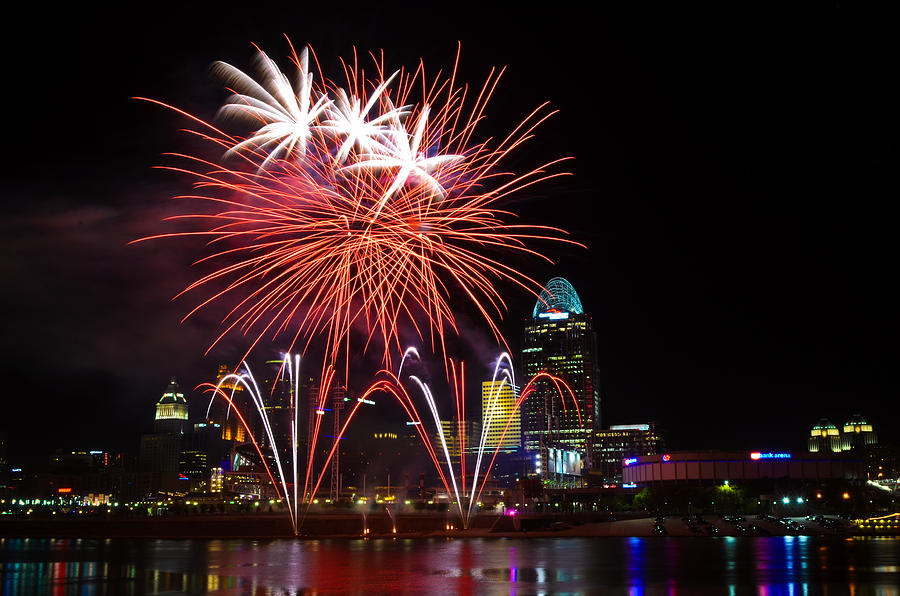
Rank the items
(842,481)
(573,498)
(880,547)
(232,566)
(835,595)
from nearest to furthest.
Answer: (835,595), (232,566), (880,547), (842,481), (573,498)

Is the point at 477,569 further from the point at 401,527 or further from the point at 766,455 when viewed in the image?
the point at 766,455

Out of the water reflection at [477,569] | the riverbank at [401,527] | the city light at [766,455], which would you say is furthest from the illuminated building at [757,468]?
the water reflection at [477,569]

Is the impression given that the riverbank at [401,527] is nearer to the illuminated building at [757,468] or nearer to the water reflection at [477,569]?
the water reflection at [477,569]

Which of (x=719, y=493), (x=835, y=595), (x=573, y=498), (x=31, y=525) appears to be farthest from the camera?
(x=573, y=498)

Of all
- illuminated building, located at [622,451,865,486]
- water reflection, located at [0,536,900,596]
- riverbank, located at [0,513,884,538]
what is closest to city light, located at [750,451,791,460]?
illuminated building, located at [622,451,865,486]

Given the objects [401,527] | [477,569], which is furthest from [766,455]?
[477,569]

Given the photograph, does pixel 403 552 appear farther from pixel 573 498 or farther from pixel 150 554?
pixel 573 498

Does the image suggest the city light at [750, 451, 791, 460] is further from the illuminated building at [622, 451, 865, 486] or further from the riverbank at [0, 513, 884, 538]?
the riverbank at [0, 513, 884, 538]

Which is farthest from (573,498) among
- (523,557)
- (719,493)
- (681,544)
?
(523,557)
